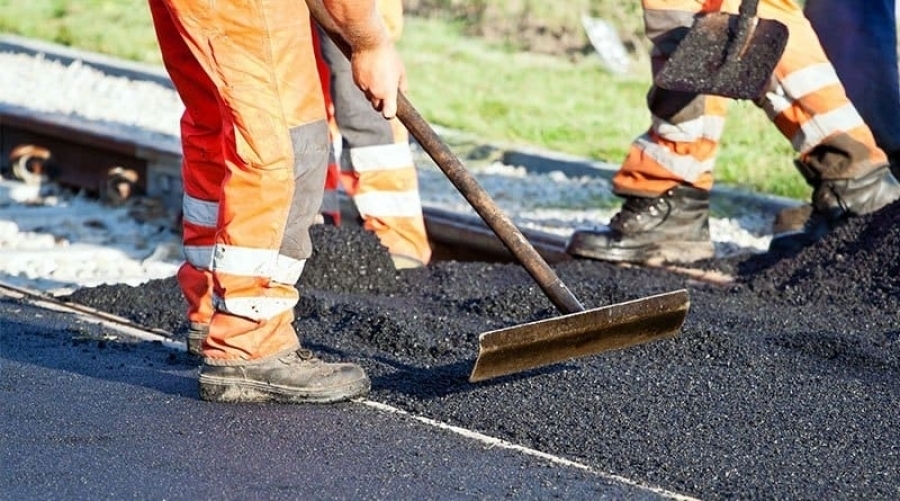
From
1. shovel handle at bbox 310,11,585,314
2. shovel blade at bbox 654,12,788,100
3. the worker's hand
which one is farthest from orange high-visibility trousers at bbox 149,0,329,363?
shovel blade at bbox 654,12,788,100

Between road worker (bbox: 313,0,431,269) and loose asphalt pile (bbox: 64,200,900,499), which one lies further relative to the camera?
road worker (bbox: 313,0,431,269)

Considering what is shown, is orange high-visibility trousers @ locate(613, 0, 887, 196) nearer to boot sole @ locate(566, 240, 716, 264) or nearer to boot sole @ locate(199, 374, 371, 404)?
boot sole @ locate(566, 240, 716, 264)

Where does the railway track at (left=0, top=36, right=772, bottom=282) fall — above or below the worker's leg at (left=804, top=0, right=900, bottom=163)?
below

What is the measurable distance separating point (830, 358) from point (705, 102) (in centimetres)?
173

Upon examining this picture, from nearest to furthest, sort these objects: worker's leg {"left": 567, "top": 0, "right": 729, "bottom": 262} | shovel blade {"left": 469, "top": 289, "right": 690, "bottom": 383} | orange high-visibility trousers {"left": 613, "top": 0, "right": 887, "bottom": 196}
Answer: shovel blade {"left": 469, "top": 289, "right": 690, "bottom": 383} < orange high-visibility trousers {"left": 613, "top": 0, "right": 887, "bottom": 196} < worker's leg {"left": 567, "top": 0, "right": 729, "bottom": 262}

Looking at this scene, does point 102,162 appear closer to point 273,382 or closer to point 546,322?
point 273,382

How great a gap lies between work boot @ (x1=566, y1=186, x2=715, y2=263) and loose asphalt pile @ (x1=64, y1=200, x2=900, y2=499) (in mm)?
124

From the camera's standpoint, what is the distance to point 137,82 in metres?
10.9

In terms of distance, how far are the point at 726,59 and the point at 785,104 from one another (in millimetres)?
397

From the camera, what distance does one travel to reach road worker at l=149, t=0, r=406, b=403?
14.0 ft

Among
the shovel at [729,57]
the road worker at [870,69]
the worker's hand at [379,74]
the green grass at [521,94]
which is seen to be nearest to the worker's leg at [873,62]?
the road worker at [870,69]

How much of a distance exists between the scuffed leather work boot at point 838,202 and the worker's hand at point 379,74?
2.42 meters

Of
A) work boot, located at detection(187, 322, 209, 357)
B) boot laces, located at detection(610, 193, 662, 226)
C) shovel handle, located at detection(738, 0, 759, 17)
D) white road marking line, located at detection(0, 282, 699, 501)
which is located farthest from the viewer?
boot laces, located at detection(610, 193, 662, 226)

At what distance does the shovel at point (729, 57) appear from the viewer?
19.6ft
